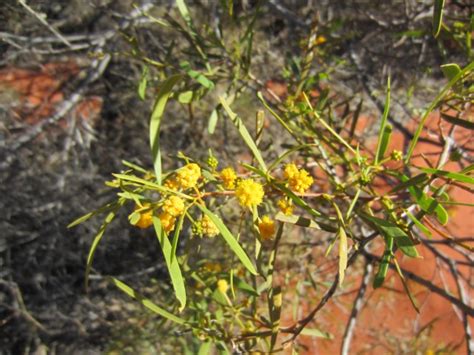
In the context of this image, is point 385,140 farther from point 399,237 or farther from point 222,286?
point 222,286

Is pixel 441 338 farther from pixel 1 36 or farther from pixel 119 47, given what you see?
Result: pixel 1 36

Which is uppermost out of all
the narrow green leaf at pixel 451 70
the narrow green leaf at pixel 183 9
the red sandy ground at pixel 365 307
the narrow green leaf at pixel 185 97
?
the narrow green leaf at pixel 183 9

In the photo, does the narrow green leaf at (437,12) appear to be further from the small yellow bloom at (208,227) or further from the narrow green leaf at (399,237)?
the small yellow bloom at (208,227)

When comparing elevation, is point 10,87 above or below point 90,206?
above

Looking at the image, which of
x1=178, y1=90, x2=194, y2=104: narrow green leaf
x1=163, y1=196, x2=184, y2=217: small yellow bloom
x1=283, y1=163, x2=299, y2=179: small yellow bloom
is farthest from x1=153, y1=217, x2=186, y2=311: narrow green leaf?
x1=178, y1=90, x2=194, y2=104: narrow green leaf

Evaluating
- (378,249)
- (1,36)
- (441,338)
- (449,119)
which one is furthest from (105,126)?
(441,338)

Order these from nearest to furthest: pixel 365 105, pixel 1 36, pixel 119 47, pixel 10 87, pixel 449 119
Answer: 1. pixel 449 119
2. pixel 1 36
3. pixel 119 47
4. pixel 10 87
5. pixel 365 105

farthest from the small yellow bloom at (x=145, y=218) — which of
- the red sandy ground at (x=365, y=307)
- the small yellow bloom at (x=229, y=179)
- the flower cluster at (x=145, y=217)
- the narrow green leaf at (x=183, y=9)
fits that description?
the red sandy ground at (x=365, y=307)
